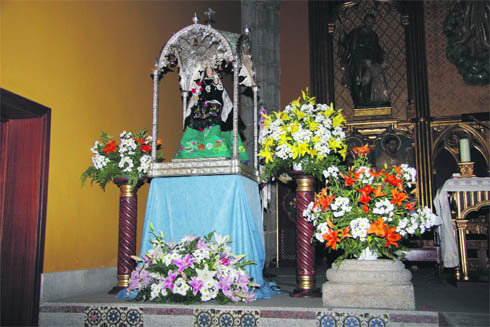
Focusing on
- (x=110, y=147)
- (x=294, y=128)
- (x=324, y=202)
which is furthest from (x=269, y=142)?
(x=110, y=147)

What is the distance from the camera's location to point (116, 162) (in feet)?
15.4

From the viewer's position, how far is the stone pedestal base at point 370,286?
3.33 m

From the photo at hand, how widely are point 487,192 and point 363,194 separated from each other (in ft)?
6.91

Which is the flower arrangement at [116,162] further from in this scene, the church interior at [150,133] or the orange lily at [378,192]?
the orange lily at [378,192]

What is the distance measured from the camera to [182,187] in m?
4.38

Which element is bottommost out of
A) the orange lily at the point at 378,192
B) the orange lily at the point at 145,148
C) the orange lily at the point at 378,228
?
the orange lily at the point at 378,228

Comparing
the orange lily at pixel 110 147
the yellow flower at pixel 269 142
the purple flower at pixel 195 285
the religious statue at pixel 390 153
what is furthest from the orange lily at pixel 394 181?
the religious statue at pixel 390 153

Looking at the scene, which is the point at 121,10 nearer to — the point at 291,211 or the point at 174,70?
the point at 174,70

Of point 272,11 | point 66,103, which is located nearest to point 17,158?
point 66,103

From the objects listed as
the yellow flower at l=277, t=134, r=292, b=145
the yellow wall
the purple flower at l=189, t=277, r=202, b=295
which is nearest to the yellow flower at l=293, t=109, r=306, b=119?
the yellow flower at l=277, t=134, r=292, b=145

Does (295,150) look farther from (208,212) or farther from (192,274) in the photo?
(192,274)

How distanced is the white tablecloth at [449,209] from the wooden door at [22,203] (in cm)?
404

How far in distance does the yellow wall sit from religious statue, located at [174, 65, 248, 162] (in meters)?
0.91

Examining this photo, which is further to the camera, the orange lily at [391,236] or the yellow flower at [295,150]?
the yellow flower at [295,150]
